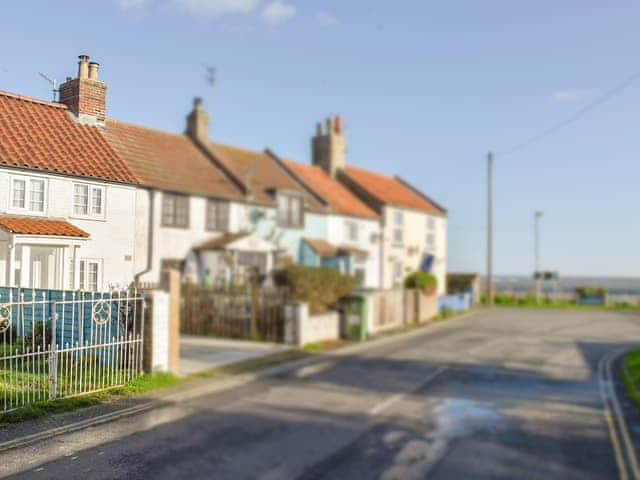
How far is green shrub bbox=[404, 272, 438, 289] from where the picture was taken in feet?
157

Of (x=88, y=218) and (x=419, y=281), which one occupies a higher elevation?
(x=88, y=218)

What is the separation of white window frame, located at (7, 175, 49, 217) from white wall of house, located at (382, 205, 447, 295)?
47.6 metres

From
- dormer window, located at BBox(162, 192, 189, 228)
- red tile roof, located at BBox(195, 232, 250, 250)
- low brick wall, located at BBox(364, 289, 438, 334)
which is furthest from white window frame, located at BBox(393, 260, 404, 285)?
dormer window, located at BBox(162, 192, 189, 228)

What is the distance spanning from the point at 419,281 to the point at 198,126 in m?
21.3

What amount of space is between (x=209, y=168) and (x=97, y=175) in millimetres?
33299

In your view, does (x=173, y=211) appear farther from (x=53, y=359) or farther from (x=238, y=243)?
(x=53, y=359)

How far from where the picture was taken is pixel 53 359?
7.77 ft

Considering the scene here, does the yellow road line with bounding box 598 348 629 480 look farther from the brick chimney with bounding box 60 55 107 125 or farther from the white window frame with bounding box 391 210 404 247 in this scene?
the white window frame with bounding box 391 210 404 247

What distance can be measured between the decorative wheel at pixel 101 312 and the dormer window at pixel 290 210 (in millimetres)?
36000

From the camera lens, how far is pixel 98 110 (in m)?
2.63

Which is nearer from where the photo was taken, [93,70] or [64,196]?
[64,196]

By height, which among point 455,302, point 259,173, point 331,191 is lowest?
point 455,302

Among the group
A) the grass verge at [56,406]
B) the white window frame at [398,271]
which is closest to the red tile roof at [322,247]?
the white window frame at [398,271]

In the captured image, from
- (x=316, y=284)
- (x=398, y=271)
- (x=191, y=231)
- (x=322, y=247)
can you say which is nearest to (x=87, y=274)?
(x=316, y=284)
